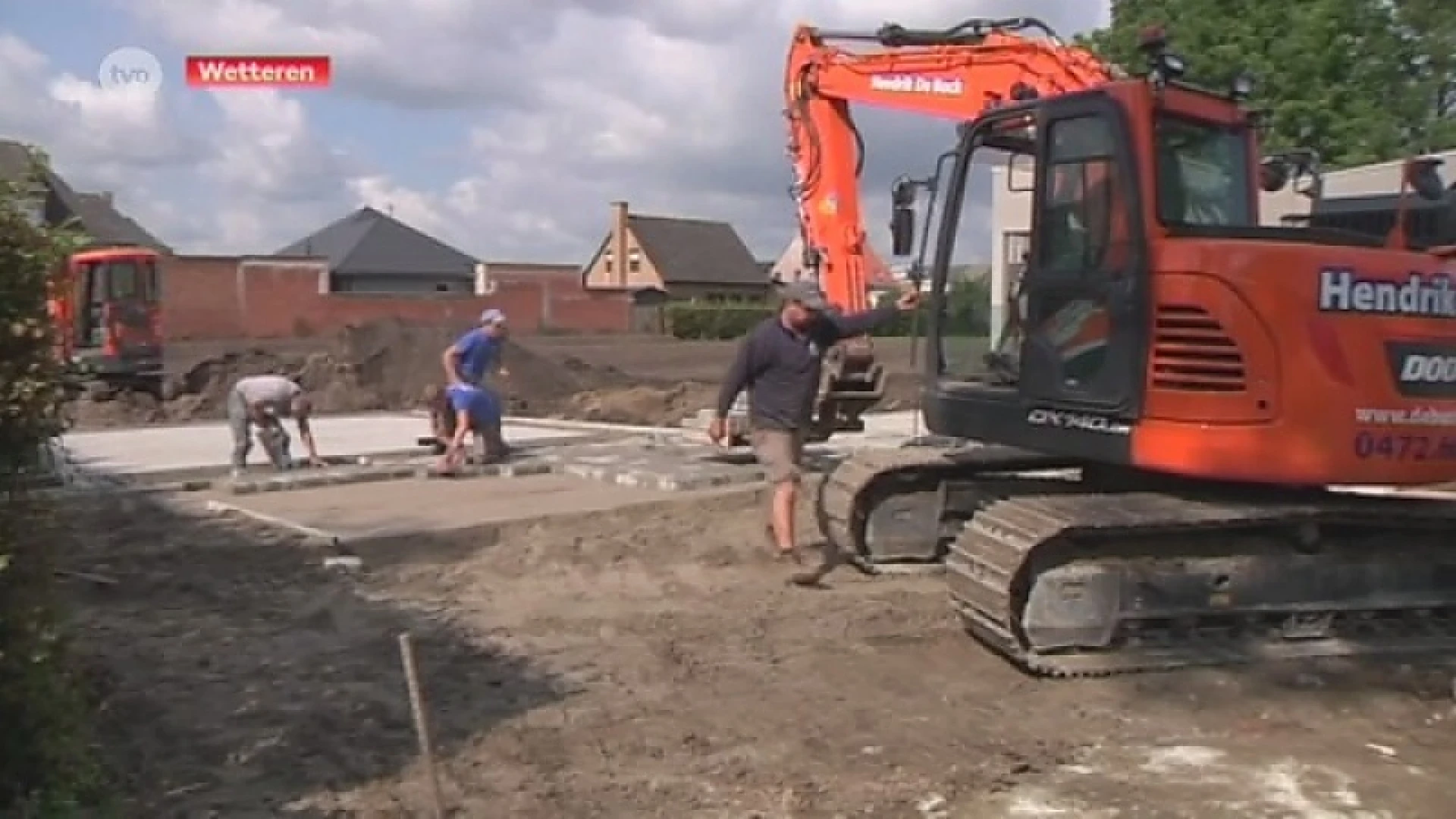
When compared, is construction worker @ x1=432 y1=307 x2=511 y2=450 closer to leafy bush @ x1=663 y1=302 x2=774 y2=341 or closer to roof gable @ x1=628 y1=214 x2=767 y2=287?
leafy bush @ x1=663 y1=302 x2=774 y2=341

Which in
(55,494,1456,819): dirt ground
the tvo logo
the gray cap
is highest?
the gray cap

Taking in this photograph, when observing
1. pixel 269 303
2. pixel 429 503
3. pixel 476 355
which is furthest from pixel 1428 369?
pixel 269 303

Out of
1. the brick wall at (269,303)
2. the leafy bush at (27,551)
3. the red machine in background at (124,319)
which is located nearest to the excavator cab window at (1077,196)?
the leafy bush at (27,551)

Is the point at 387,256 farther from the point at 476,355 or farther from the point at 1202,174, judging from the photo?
the point at 1202,174

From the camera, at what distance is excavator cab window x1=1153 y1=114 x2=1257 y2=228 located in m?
7.21

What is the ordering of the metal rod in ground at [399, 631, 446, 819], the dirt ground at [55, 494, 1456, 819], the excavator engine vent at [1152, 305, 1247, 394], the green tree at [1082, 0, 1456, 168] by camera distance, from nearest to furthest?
the metal rod in ground at [399, 631, 446, 819], the dirt ground at [55, 494, 1456, 819], the excavator engine vent at [1152, 305, 1247, 394], the green tree at [1082, 0, 1456, 168]

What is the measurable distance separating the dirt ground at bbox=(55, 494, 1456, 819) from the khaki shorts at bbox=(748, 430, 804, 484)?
2.00ft

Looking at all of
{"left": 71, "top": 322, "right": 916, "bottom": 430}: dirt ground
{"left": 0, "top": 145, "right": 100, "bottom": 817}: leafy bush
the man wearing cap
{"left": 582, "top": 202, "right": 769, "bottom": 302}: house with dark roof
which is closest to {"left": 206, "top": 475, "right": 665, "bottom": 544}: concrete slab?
the man wearing cap

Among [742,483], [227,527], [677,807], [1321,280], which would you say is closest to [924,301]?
[1321,280]

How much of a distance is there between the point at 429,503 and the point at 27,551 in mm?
7175

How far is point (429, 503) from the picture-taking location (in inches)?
454

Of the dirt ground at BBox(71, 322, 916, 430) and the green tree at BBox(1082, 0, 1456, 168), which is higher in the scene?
the green tree at BBox(1082, 0, 1456, 168)

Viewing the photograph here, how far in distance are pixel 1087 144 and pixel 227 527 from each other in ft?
21.5

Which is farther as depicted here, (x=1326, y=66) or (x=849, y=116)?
(x=1326, y=66)
